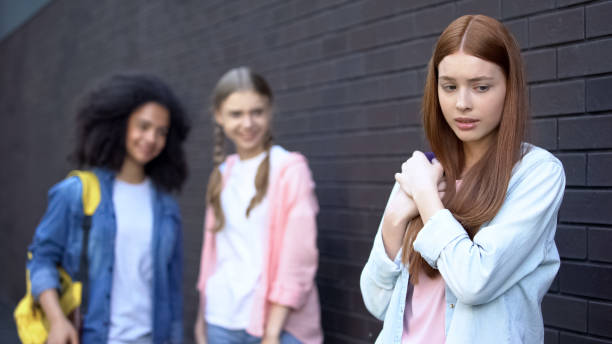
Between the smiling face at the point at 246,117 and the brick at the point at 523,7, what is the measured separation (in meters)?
1.37

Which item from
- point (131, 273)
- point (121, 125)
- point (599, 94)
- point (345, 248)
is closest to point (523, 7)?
point (599, 94)

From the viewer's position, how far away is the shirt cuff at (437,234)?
1.80 m

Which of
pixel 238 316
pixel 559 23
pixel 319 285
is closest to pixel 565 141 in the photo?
pixel 559 23

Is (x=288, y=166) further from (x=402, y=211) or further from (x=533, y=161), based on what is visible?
(x=533, y=161)

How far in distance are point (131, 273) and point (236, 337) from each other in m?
0.69

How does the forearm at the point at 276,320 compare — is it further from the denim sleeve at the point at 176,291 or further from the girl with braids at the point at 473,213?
the girl with braids at the point at 473,213

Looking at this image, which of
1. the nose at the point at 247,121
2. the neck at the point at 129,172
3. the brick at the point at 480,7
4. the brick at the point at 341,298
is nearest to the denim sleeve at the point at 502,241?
the brick at the point at 480,7

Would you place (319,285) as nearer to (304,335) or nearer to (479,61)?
(304,335)

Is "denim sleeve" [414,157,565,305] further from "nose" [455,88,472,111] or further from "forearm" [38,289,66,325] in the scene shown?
"forearm" [38,289,66,325]

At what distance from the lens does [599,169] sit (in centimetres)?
245

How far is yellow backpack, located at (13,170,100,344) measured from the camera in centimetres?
316

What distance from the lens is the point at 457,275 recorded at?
5.74 feet

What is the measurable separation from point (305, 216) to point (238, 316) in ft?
2.01

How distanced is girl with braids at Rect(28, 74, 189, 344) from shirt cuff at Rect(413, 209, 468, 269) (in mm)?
2056
